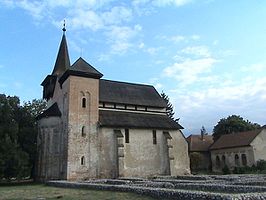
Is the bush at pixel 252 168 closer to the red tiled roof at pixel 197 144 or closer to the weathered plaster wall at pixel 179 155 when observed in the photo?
the weathered plaster wall at pixel 179 155

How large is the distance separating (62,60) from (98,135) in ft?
45.8

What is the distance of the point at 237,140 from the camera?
5250cm

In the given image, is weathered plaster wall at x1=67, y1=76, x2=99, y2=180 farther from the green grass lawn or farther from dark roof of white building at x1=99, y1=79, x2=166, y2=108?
the green grass lawn

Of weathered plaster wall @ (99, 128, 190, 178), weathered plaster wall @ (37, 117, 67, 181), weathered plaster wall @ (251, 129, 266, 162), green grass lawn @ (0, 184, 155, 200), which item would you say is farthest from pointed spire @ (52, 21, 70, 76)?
weathered plaster wall @ (251, 129, 266, 162)

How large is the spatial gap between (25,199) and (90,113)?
19491mm

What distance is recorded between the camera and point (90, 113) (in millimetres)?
34531

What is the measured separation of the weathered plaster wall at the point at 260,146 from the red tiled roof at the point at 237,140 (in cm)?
66

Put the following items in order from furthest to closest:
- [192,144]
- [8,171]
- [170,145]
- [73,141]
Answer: [192,144] → [170,145] → [73,141] → [8,171]

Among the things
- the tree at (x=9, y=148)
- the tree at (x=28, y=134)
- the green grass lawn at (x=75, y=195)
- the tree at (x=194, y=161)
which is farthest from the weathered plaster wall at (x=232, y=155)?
the green grass lawn at (x=75, y=195)

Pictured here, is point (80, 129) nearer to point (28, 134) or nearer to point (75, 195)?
point (28, 134)

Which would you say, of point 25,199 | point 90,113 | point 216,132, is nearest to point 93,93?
point 90,113

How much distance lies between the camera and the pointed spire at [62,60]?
41.4 m

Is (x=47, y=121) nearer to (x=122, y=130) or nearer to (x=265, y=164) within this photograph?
(x=122, y=130)

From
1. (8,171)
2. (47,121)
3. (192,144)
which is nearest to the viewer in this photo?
Answer: (8,171)
